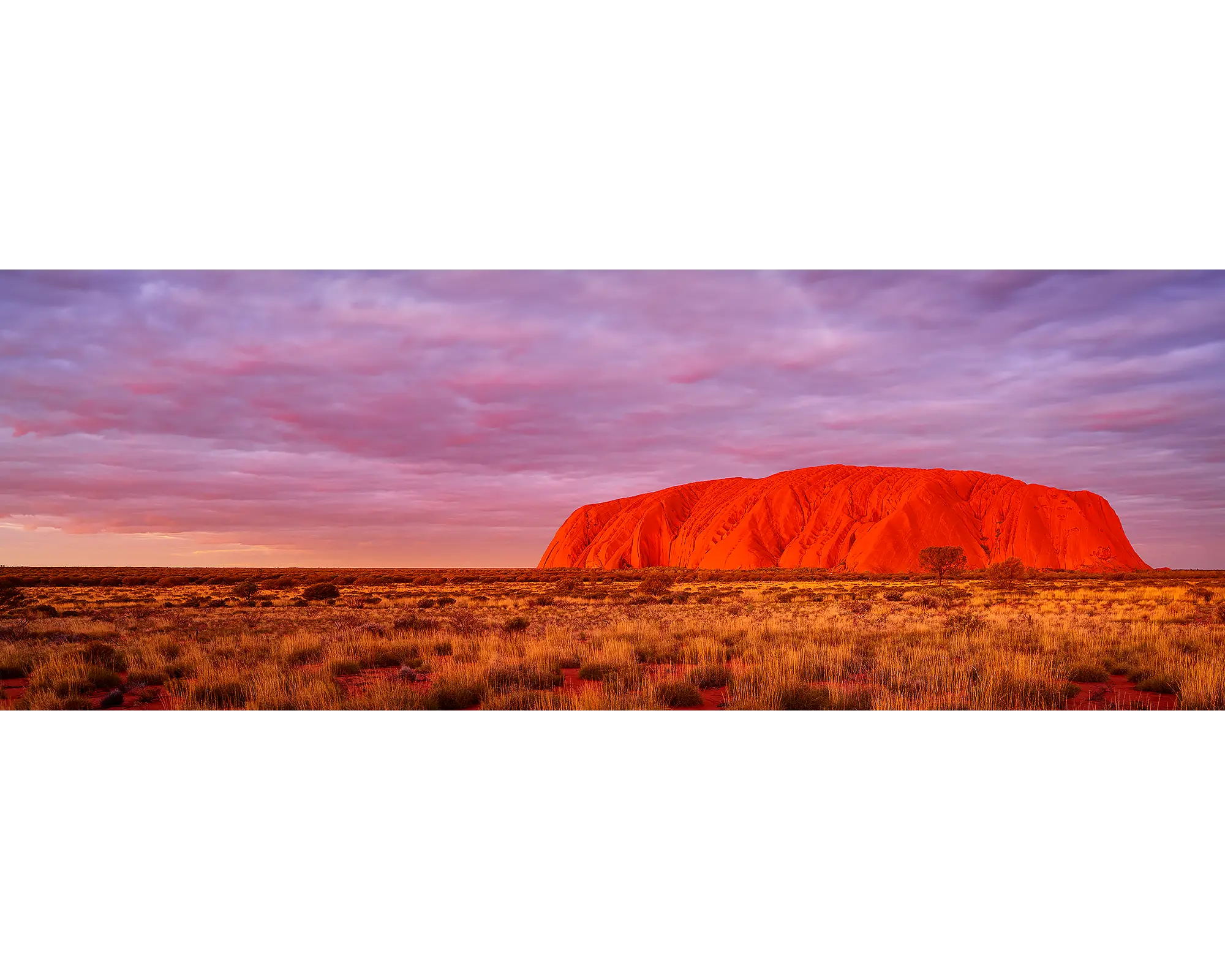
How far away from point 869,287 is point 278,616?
16.5 meters

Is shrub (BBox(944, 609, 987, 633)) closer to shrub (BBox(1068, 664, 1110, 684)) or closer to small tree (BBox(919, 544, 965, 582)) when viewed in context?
shrub (BBox(1068, 664, 1110, 684))

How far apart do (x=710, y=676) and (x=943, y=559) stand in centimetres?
3942

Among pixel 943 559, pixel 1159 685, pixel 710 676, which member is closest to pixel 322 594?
pixel 710 676

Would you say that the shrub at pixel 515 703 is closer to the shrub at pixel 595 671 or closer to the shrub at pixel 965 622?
the shrub at pixel 595 671

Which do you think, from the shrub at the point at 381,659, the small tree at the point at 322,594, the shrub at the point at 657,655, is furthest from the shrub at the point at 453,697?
the small tree at the point at 322,594

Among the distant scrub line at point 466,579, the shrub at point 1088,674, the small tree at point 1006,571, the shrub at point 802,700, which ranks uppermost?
the shrub at point 802,700

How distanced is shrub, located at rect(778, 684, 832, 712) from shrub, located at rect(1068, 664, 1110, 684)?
3.99 m

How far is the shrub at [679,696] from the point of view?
7.60m

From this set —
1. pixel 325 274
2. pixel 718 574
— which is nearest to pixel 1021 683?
pixel 325 274

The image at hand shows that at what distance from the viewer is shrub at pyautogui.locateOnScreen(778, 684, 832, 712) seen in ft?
24.0

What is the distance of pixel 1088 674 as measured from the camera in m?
8.97

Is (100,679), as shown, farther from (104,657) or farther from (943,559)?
(943,559)

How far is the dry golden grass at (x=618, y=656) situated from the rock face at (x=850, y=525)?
34.0 metres

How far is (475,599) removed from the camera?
2597 centimetres
